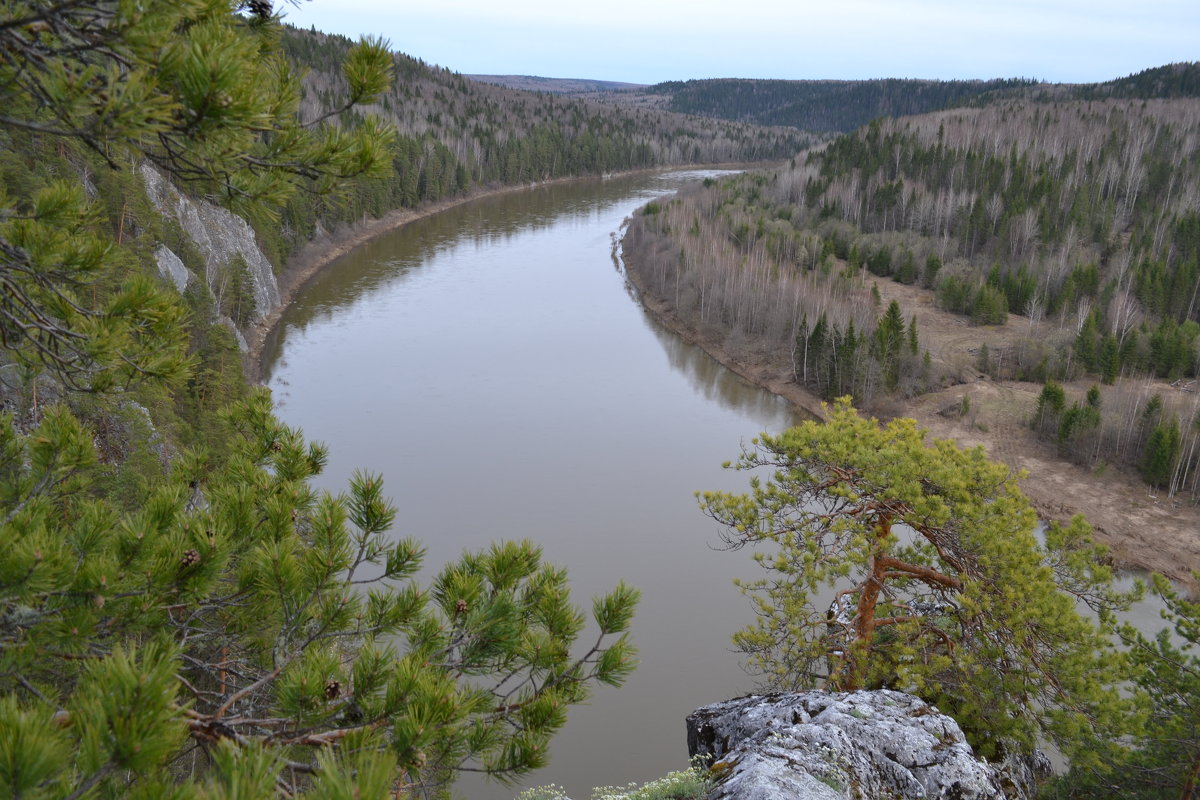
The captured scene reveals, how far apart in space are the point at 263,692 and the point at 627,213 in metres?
70.6

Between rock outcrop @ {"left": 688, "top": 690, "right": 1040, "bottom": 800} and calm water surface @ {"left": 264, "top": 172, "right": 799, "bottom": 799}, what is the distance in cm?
642

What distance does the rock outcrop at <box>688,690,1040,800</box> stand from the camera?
5.81m

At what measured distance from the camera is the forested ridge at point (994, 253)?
99.6ft

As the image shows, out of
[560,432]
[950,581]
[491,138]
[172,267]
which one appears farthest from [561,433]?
[491,138]

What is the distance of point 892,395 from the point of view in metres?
30.5

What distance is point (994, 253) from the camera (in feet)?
174

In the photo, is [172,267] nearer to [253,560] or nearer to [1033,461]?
[253,560]

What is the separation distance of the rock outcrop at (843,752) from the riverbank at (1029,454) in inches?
354

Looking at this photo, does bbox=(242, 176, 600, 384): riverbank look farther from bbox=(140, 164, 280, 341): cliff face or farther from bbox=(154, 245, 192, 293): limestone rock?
bbox=(154, 245, 192, 293): limestone rock

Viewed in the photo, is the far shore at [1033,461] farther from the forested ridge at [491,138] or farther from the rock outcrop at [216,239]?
the forested ridge at [491,138]

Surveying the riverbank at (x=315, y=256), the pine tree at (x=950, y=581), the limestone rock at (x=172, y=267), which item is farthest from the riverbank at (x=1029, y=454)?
the limestone rock at (x=172, y=267)

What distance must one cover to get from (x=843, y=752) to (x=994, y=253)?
54882 mm

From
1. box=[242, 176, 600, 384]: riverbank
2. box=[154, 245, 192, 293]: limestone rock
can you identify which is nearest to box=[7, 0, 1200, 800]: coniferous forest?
box=[154, 245, 192, 293]: limestone rock

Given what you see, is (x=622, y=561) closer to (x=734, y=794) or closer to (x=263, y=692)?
(x=734, y=794)
